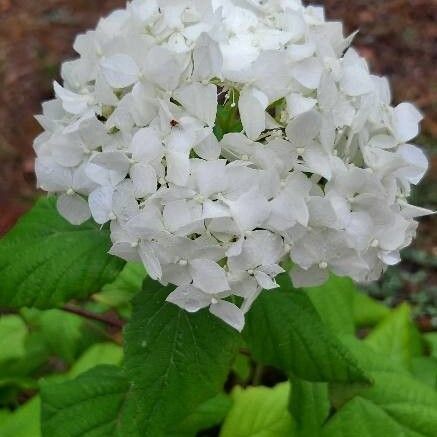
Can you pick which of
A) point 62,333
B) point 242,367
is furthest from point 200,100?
point 62,333

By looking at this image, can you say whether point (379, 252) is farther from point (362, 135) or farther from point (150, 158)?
point (150, 158)

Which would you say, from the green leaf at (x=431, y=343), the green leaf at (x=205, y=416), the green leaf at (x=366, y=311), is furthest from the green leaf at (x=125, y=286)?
the green leaf at (x=431, y=343)

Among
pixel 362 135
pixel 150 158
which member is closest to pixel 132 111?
→ pixel 150 158

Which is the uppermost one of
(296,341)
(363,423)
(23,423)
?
(296,341)

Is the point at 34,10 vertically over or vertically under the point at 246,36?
under

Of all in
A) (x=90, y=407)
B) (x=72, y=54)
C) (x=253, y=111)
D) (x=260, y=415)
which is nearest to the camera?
(x=253, y=111)

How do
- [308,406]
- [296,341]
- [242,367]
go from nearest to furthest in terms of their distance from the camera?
1. [296,341]
2. [308,406]
3. [242,367]

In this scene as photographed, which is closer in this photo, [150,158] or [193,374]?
[150,158]

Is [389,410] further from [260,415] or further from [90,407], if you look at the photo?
[90,407]
